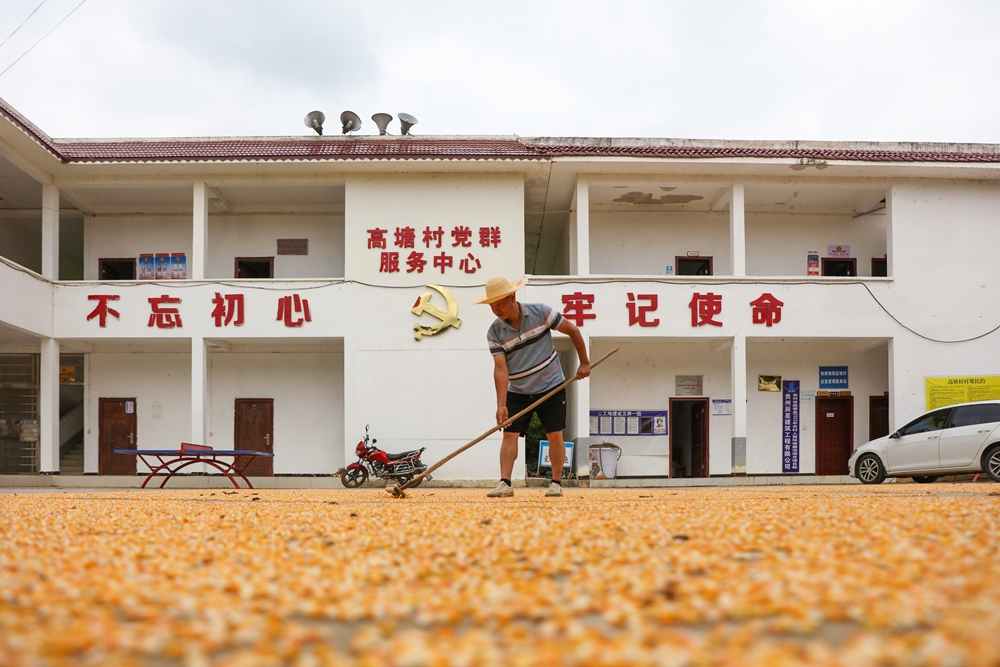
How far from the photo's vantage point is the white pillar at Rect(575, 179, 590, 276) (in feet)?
49.6

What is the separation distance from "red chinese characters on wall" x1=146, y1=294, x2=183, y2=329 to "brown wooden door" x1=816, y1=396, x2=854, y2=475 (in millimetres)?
12666

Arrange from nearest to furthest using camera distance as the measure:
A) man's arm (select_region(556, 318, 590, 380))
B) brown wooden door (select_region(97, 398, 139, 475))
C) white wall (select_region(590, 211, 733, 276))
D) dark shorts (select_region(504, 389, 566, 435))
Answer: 1. man's arm (select_region(556, 318, 590, 380))
2. dark shorts (select_region(504, 389, 566, 435))
3. brown wooden door (select_region(97, 398, 139, 475))
4. white wall (select_region(590, 211, 733, 276))

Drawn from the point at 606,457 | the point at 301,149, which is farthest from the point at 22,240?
the point at 606,457

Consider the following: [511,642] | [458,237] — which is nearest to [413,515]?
[511,642]

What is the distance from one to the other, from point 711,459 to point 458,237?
6.76 metres

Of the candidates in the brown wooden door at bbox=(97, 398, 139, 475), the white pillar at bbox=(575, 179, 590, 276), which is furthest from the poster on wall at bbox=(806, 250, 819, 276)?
the brown wooden door at bbox=(97, 398, 139, 475)

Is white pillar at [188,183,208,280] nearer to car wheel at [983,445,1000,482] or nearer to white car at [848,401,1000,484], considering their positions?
white car at [848,401,1000,484]

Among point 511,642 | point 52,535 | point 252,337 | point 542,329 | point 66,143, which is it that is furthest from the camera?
point 66,143

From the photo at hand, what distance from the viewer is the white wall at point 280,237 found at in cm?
1709

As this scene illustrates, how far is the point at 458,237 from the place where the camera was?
15.1 metres

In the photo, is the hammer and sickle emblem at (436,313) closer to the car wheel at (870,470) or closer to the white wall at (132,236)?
the white wall at (132,236)

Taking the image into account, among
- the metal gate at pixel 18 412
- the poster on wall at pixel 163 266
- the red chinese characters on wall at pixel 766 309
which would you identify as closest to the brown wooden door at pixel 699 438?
the red chinese characters on wall at pixel 766 309

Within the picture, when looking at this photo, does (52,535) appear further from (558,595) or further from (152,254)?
(152,254)

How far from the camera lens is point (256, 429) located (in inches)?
663
